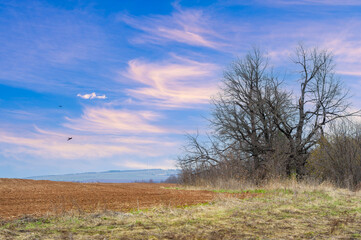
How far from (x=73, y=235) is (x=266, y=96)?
79.6ft

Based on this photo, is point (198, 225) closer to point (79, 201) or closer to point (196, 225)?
point (196, 225)

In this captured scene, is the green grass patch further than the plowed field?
No

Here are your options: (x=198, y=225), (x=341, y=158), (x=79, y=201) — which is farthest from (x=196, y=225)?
(x=341, y=158)

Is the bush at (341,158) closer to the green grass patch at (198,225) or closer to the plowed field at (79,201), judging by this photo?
the plowed field at (79,201)

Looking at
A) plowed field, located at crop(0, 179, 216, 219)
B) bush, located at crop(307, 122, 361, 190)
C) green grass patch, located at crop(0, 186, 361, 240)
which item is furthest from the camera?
bush, located at crop(307, 122, 361, 190)

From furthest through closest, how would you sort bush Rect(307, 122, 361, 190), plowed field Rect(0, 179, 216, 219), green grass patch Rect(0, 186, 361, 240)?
bush Rect(307, 122, 361, 190), plowed field Rect(0, 179, 216, 219), green grass patch Rect(0, 186, 361, 240)

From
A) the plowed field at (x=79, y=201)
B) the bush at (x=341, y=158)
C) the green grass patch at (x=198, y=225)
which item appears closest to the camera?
the green grass patch at (x=198, y=225)

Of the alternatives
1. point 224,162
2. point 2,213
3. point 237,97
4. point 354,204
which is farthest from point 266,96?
point 2,213

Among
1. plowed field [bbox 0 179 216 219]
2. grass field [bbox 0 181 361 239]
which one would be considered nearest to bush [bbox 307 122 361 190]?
plowed field [bbox 0 179 216 219]

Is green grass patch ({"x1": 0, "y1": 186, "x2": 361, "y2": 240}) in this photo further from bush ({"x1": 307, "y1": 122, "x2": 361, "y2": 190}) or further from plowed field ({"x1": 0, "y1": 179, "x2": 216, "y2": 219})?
bush ({"x1": 307, "y1": 122, "x2": 361, "y2": 190})

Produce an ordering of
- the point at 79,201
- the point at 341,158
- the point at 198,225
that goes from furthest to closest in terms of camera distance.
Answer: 1. the point at 341,158
2. the point at 79,201
3. the point at 198,225

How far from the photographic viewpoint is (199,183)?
2644cm

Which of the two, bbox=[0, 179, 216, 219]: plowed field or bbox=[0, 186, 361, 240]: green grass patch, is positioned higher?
bbox=[0, 179, 216, 219]: plowed field

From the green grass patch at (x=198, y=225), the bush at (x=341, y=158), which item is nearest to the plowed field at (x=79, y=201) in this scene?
the green grass patch at (x=198, y=225)
